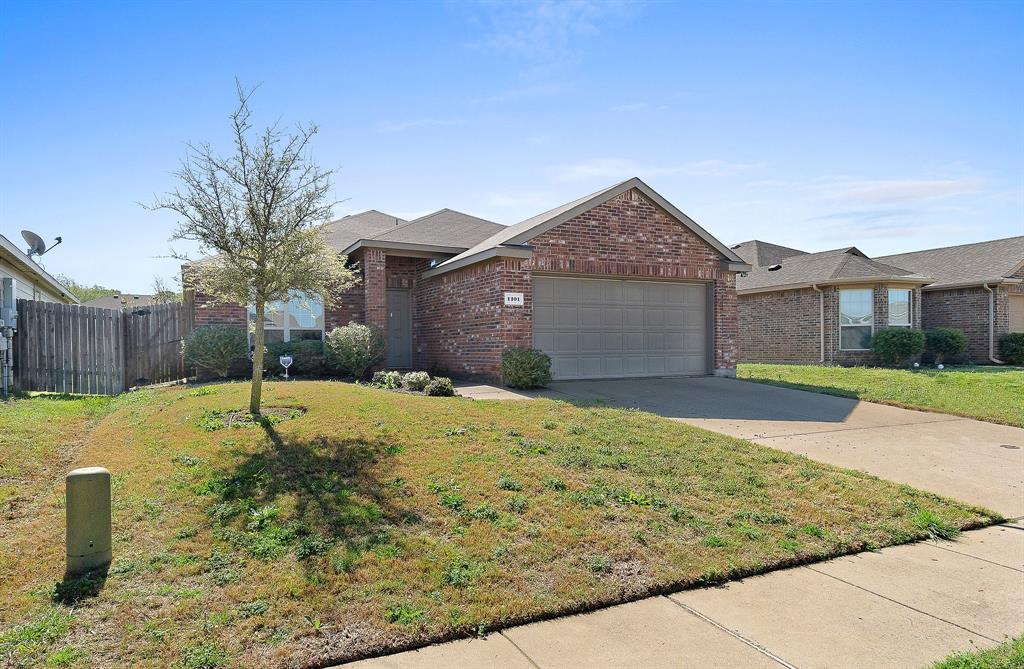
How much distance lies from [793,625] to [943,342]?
2197cm

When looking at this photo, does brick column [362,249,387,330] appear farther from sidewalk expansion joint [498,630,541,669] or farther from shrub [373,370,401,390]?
sidewalk expansion joint [498,630,541,669]

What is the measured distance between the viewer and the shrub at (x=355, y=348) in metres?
14.0

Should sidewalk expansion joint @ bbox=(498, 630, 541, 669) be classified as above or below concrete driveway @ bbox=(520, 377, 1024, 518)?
below

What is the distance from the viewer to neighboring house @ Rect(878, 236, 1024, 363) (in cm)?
2217

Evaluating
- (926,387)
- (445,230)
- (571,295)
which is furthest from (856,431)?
(445,230)

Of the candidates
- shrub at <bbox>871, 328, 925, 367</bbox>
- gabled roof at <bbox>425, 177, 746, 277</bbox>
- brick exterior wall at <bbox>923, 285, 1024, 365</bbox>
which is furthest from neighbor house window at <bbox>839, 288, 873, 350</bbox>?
gabled roof at <bbox>425, 177, 746, 277</bbox>

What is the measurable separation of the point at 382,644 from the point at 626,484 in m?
3.18

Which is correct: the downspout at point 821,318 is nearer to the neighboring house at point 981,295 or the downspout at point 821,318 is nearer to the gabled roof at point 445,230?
the neighboring house at point 981,295

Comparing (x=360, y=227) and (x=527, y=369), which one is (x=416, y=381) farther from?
(x=360, y=227)

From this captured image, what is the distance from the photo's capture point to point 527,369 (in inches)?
485

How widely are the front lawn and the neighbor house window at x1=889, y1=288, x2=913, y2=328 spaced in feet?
54.0

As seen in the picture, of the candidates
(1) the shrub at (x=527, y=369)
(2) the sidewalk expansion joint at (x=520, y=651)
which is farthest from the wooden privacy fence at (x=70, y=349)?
(2) the sidewalk expansion joint at (x=520, y=651)

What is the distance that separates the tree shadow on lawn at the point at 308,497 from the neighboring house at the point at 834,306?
712 inches

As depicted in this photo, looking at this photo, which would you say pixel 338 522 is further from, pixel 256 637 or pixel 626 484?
pixel 626 484
